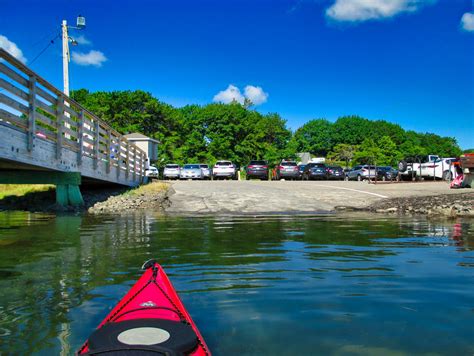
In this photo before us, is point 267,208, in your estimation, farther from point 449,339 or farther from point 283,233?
point 449,339

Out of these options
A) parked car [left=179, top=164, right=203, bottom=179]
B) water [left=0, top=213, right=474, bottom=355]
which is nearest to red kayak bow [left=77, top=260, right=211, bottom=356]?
water [left=0, top=213, right=474, bottom=355]

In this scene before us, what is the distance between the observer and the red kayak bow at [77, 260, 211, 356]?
7.77ft

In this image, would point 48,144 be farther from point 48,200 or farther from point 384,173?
point 384,173

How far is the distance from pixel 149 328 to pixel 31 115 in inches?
380

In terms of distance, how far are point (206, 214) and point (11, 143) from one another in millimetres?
5672

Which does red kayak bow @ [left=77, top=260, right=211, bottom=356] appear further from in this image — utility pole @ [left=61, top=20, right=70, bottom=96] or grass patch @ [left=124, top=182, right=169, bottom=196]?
utility pole @ [left=61, top=20, right=70, bottom=96]

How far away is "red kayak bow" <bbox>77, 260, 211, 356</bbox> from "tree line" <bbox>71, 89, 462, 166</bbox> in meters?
52.2

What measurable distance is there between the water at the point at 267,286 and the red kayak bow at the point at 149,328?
406 millimetres

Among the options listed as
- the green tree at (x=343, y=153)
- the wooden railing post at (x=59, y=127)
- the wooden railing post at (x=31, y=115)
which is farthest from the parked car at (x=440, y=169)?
the green tree at (x=343, y=153)

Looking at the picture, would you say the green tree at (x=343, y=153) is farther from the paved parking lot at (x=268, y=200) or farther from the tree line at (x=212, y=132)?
the paved parking lot at (x=268, y=200)

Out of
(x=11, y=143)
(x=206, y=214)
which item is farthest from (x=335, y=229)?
(x=11, y=143)

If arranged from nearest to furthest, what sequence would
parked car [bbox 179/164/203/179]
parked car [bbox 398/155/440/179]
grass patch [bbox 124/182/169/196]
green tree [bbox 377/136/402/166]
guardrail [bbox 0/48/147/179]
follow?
guardrail [bbox 0/48/147/179], grass patch [bbox 124/182/169/196], parked car [bbox 398/155/440/179], parked car [bbox 179/164/203/179], green tree [bbox 377/136/402/166]

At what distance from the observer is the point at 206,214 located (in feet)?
43.8

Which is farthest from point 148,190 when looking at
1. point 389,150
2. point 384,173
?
point 389,150
